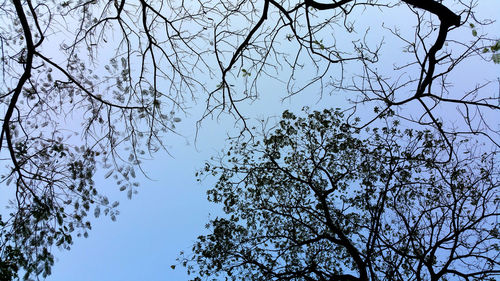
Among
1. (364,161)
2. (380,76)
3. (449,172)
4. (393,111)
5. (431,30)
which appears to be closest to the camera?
(431,30)

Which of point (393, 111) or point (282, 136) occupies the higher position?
point (282, 136)

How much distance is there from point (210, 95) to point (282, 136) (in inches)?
156

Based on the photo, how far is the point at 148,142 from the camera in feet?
14.6

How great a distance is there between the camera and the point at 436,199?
774cm

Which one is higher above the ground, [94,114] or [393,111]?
[393,111]

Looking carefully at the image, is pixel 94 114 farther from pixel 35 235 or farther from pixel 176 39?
pixel 35 235

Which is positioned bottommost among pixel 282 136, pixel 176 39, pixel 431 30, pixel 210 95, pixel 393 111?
pixel 210 95

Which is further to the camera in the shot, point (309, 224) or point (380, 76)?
point (309, 224)

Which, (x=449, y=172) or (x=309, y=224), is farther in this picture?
(x=309, y=224)

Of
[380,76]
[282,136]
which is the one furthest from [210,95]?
[282,136]

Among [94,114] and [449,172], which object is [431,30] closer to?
[449,172]

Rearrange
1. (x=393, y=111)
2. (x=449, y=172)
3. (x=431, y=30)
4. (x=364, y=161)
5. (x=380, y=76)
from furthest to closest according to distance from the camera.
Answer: (x=364, y=161) → (x=449, y=172) → (x=393, y=111) → (x=380, y=76) → (x=431, y=30)

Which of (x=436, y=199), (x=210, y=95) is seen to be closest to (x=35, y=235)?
(x=210, y=95)

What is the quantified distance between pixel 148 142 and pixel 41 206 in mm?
1756
